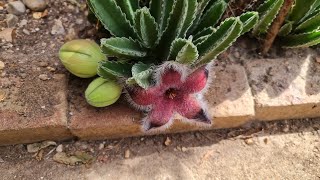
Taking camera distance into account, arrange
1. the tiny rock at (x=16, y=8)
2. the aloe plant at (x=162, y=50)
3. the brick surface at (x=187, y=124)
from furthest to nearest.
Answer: the tiny rock at (x=16, y=8), the brick surface at (x=187, y=124), the aloe plant at (x=162, y=50)

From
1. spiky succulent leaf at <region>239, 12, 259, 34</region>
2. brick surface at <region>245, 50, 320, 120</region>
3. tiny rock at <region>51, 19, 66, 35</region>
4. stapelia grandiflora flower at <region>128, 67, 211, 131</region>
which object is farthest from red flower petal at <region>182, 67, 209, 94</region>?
tiny rock at <region>51, 19, 66, 35</region>

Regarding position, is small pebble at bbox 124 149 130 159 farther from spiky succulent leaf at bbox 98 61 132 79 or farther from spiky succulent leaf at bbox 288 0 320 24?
spiky succulent leaf at bbox 288 0 320 24

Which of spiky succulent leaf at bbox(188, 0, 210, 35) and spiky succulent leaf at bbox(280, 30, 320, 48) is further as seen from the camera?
spiky succulent leaf at bbox(280, 30, 320, 48)

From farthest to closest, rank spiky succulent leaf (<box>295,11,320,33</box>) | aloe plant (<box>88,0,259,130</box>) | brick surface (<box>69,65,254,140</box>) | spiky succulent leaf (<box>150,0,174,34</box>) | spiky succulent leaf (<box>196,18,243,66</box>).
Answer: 1. spiky succulent leaf (<box>295,11,320,33</box>)
2. brick surface (<box>69,65,254,140</box>)
3. spiky succulent leaf (<box>150,0,174,34</box>)
4. aloe plant (<box>88,0,259,130</box>)
5. spiky succulent leaf (<box>196,18,243,66</box>)

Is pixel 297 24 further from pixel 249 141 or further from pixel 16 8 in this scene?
pixel 16 8

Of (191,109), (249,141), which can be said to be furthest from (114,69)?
(249,141)

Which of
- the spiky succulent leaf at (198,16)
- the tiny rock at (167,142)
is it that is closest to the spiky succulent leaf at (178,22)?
the spiky succulent leaf at (198,16)

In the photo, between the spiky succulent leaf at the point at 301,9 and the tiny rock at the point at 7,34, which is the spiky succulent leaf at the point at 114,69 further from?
the spiky succulent leaf at the point at 301,9

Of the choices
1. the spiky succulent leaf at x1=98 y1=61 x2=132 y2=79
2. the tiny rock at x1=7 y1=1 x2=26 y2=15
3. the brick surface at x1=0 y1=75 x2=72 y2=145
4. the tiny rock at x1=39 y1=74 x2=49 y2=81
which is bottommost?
the brick surface at x1=0 y1=75 x2=72 y2=145
